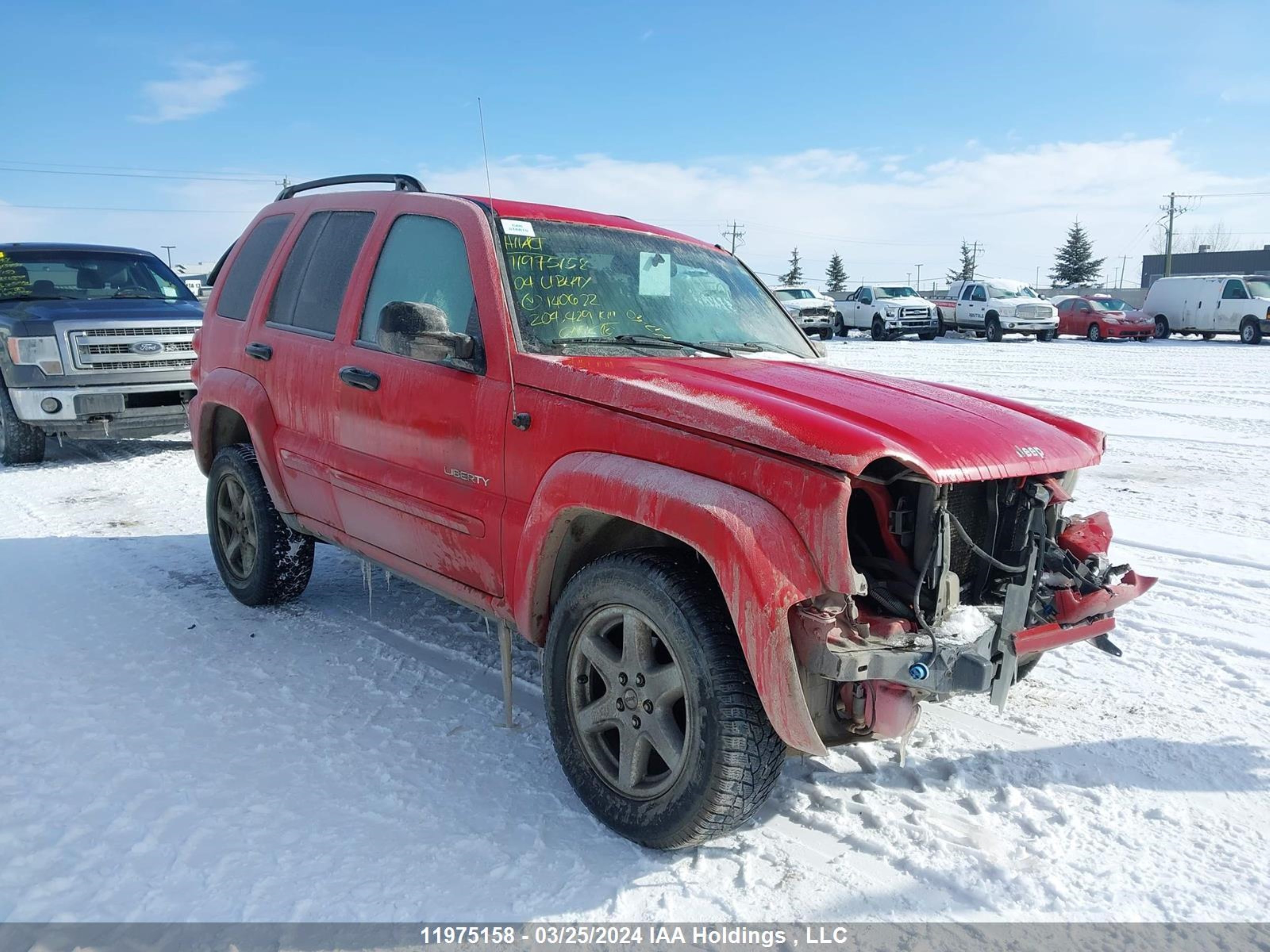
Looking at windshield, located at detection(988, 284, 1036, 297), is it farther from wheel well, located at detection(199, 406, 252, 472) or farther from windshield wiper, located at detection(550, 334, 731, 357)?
windshield wiper, located at detection(550, 334, 731, 357)

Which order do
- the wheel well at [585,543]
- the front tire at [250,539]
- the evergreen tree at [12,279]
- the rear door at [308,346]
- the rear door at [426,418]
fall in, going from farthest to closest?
the evergreen tree at [12,279], the front tire at [250,539], the rear door at [308,346], the rear door at [426,418], the wheel well at [585,543]

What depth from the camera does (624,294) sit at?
3.83 m

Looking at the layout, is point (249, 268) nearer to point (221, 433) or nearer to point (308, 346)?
point (221, 433)

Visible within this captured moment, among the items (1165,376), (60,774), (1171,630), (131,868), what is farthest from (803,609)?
(1165,376)

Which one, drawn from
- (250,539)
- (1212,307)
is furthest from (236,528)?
(1212,307)

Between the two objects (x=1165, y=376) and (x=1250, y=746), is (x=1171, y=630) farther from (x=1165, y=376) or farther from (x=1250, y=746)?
(x=1165, y=376)

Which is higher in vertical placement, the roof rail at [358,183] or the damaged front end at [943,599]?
the roof rail at [358,183]

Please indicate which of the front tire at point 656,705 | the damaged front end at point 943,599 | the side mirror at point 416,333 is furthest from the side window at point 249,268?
the damaged front end at point 943,599

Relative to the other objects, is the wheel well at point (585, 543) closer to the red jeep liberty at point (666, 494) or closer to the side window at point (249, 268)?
→ the red jeep liberty at point (666, 494)

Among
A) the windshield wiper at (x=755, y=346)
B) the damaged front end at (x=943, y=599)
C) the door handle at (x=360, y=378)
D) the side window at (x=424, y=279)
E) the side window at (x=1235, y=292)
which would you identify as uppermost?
the side window at (x=424, y=279)

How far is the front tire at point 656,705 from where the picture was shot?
8.91ft

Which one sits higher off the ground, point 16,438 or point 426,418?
point 426,418

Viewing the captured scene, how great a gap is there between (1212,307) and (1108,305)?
2.80m

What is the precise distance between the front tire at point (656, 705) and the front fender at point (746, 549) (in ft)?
0.38
